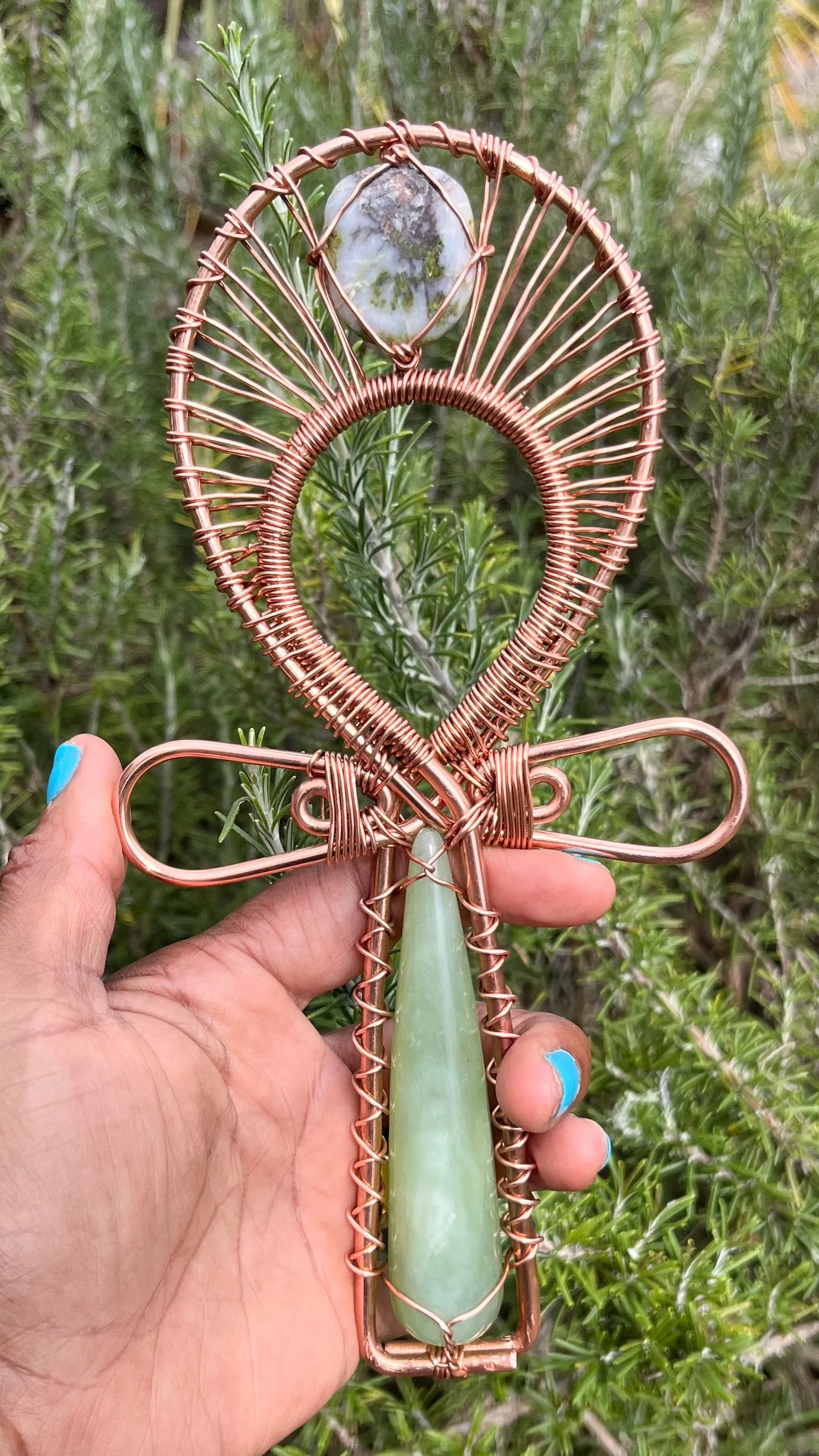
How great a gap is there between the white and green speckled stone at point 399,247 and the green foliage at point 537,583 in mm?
85

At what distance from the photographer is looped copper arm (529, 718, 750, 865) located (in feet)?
2.91

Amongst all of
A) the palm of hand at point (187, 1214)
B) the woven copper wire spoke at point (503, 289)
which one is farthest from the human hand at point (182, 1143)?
the woven copper wire spoke at point (503, 289)

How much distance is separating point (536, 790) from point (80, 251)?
810 millimetres

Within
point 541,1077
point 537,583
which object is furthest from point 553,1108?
point 537,583

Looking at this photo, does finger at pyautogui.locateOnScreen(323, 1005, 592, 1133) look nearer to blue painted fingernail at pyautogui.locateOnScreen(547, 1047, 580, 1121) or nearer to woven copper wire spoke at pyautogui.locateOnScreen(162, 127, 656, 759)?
blue painted fingernail at pyautogui.locateOnScreen(547, 1047, 580, 1121)

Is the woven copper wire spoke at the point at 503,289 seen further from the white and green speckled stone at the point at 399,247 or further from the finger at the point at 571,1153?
the finger at the point at 571,1153

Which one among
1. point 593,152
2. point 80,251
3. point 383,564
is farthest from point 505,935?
point 593,152

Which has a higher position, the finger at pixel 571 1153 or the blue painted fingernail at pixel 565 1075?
the blue painted fingernail at pixel 565 1075

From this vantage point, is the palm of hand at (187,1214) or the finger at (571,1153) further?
the finger at (571,1153)

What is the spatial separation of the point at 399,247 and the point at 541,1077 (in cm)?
71

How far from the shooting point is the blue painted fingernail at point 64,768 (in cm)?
88

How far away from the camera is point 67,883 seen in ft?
2.75

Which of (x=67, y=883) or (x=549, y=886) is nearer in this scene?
(x=67, y=883)

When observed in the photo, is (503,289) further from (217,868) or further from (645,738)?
(217,868)
